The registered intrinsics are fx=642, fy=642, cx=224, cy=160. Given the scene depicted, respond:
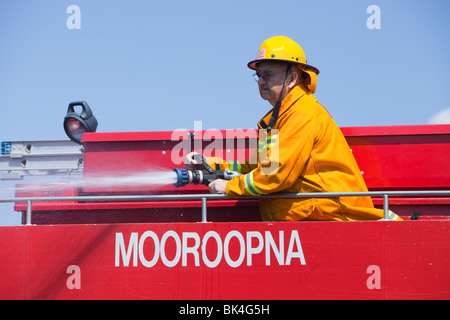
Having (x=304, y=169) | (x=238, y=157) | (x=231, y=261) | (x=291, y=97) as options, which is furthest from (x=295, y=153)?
(x=238, y=157)

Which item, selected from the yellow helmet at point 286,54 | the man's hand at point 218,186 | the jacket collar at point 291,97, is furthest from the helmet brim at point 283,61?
the man's hand at point 218,186

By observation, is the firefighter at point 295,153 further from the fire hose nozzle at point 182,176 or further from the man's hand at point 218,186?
the fire hose nozzle at point 182,176

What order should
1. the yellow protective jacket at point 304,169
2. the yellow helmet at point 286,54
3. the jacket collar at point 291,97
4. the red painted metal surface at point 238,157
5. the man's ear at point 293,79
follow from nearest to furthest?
the yellow protective jacket at point 304,169 < the jacket collar at point 291,97 < the yellow helmet at point 286,54 < the man's ear at point 293,79 < the red painted metal surface at point 238,157

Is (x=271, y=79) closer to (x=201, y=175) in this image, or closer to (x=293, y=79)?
(x=293, y=79)

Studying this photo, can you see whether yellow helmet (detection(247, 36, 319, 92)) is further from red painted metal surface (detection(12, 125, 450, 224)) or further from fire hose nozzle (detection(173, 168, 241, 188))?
fire hose nozzle (detection(173, 168, 241, 188))

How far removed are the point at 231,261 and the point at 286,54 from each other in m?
1.81

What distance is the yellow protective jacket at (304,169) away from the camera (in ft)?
16.6

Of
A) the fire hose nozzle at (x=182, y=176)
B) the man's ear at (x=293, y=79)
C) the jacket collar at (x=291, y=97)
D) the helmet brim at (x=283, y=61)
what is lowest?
the fire hose nozzle at (x=182, y=176)

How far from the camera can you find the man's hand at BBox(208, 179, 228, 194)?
5.42 metres

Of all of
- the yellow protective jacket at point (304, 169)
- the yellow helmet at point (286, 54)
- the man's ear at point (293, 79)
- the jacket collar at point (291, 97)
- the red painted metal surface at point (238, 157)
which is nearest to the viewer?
the yellow protective jacket at point (304, 169)

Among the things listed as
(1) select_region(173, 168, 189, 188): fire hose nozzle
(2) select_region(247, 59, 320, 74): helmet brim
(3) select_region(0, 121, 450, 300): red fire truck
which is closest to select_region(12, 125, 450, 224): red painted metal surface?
(3) select_region(0, 121, 450, 300): red fire truck

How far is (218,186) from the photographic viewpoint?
5.43 meters
